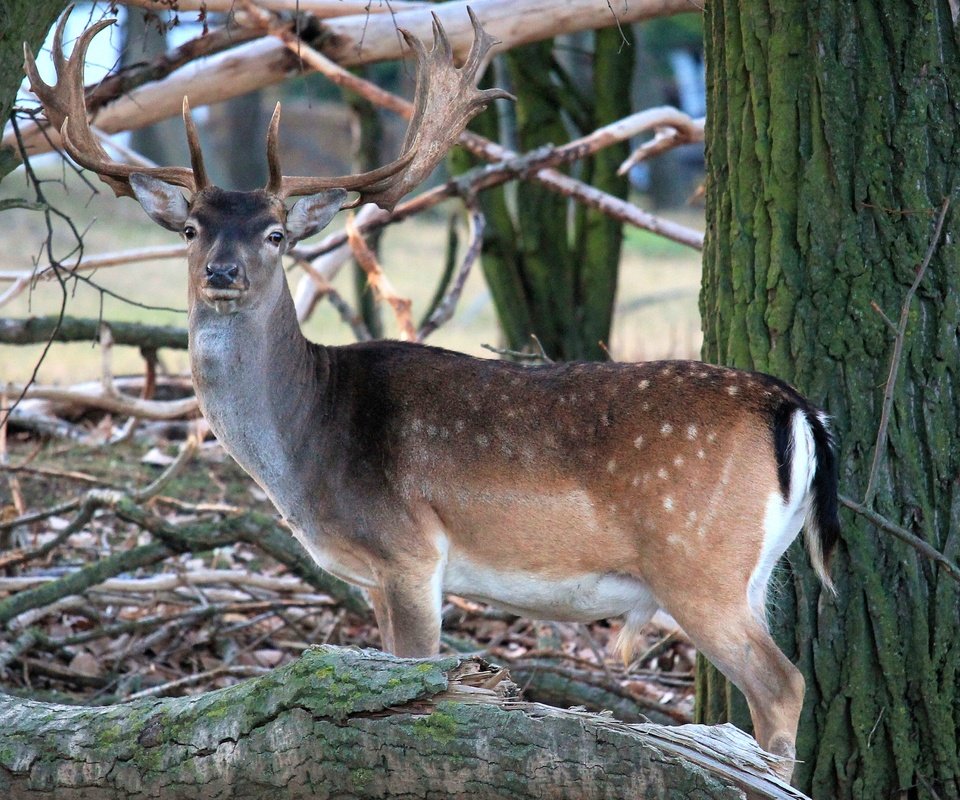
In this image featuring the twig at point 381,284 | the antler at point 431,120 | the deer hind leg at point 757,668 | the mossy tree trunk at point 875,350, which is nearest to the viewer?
the deer hind leg at point 757,668

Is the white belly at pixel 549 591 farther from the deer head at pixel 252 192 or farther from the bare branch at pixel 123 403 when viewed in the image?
the bare branch at pixel 123 403

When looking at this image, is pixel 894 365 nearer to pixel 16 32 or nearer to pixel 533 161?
pixel 16 32

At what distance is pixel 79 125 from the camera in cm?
553

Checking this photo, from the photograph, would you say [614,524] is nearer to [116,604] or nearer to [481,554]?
[481,554]

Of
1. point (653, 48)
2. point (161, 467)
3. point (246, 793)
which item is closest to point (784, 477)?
point (246, 793)

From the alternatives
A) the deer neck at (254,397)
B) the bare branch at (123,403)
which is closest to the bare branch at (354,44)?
the bare branch at (123,403)

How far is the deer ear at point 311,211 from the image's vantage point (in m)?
5.51

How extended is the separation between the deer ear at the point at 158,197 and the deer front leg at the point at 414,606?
5.85 ft

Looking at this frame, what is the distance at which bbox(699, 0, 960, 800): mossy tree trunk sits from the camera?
4.88 m

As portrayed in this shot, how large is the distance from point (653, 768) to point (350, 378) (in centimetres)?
275

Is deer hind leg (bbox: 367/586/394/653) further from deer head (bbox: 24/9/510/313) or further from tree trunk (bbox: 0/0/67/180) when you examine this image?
tree trunk (bbox: 0/0/67/180)

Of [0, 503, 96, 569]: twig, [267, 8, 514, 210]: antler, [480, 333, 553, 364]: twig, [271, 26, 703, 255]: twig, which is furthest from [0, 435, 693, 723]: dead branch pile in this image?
[271, 26, 703, 255]: twig

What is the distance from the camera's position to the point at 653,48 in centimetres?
3844

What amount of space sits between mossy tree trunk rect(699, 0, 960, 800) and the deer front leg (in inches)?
54.8
